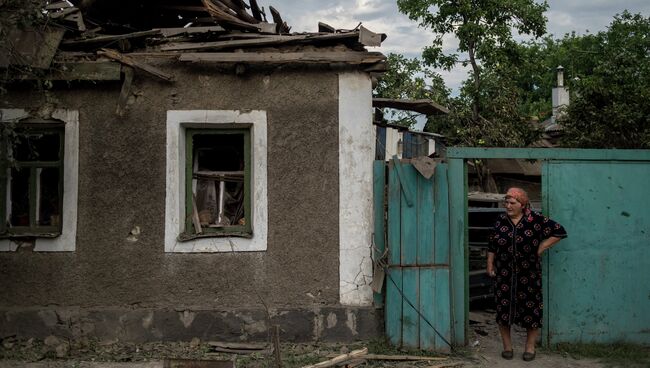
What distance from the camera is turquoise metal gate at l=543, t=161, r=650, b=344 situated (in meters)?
7.15

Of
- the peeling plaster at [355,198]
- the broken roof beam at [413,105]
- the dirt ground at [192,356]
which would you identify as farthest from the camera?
the broken roof beam at [413,105]

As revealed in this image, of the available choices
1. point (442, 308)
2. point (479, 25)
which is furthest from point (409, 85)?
point (442, 308)

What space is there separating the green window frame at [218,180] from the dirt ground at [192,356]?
126 cm

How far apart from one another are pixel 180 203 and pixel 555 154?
4.14 m

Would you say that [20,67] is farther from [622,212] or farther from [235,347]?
[622,212]

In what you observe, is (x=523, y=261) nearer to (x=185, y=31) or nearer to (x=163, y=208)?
(x=163, y=208)

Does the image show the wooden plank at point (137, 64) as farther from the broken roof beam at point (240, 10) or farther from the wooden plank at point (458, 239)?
the wooden plank at point (458, 239)

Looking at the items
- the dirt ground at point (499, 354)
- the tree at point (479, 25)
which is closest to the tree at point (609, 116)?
the tree at point (479, 25)

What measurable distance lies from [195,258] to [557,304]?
13.0 ft

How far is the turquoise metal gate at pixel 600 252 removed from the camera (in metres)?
7.15

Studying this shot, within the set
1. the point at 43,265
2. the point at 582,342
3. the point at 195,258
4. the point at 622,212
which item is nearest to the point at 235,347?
the point at 195,258

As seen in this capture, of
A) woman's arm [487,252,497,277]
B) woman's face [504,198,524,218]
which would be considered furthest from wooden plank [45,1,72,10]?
woman's arm [487,252,497,277]

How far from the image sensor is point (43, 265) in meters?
7.27

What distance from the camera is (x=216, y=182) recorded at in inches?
302
